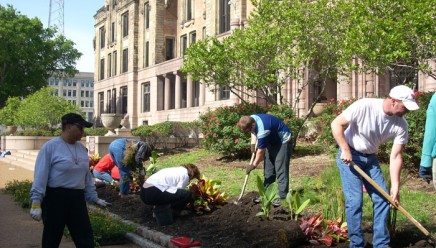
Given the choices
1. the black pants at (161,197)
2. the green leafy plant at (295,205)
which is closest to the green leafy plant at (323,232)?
the green leafy plant at (295,205)

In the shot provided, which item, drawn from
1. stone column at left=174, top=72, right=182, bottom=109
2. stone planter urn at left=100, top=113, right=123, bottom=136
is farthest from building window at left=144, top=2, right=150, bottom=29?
stone planter urn at left=100, top=113, right=123, bottom=136

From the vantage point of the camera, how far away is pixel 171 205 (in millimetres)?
7969

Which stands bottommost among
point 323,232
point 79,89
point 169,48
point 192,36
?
point 323,232

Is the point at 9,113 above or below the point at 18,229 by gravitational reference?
above

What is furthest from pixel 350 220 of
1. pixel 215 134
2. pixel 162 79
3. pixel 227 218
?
pixel 162 79

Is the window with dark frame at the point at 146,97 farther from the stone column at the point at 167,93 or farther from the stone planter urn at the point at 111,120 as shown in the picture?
the stone planter urn at the point at 111,120

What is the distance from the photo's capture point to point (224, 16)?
31.8 meters

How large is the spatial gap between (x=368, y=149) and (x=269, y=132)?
9.65 feet

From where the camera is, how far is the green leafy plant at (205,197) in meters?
8.16

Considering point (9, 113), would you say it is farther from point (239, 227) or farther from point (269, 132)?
point (239, 227)

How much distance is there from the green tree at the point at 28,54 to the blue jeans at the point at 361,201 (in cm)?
4232

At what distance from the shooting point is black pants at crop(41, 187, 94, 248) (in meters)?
4.99

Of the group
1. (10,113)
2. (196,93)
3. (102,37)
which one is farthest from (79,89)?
(196,93)

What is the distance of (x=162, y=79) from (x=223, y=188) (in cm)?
2980
